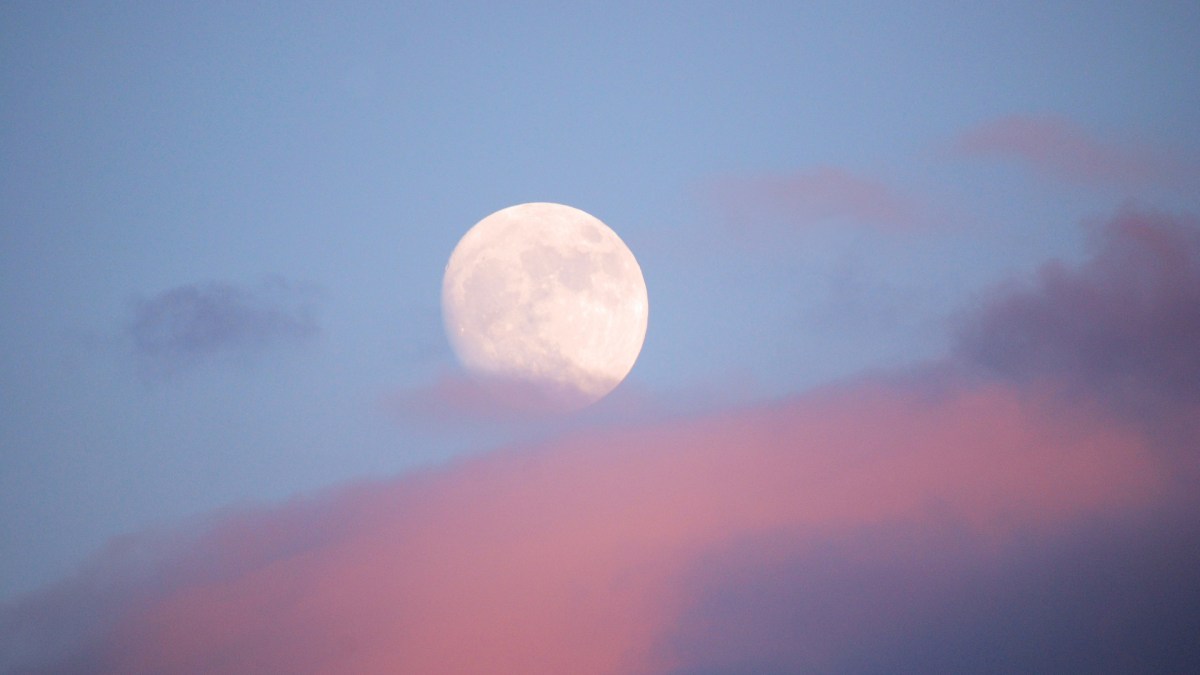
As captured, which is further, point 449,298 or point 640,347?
point 640,347

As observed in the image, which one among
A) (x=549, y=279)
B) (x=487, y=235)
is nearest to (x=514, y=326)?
(x=549, y=279)

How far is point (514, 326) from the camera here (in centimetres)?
4791

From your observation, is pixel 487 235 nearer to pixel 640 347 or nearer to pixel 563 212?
pixel 563 212

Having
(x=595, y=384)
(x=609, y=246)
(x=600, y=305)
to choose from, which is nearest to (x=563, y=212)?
(x=609, y=246)

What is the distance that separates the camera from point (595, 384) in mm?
49812

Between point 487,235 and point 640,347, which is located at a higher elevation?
point 487,235

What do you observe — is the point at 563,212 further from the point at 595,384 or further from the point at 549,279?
the point at 595,384

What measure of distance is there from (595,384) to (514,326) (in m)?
5.40

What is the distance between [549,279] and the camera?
48156 millimetres

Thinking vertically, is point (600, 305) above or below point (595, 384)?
above

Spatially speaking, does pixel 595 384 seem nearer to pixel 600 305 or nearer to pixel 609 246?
pixel 600 305

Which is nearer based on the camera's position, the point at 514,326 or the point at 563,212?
the point at 514,326

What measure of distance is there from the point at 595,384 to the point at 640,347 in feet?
19.0

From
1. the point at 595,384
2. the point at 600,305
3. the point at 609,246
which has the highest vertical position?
the point at 609,246
